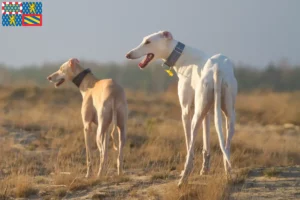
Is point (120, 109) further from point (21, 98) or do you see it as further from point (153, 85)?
point (153, 85)

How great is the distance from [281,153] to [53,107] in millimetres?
16393

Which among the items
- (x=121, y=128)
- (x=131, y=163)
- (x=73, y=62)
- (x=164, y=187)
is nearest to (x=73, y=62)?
(x=73, y=62)

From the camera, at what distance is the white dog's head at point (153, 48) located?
10.3 metres

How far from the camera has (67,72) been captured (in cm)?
1289

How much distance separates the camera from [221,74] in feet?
29.4

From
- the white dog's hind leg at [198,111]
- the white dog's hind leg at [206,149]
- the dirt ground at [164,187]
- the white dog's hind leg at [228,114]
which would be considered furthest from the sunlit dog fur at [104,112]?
the white dog's hind leg at [228,114]

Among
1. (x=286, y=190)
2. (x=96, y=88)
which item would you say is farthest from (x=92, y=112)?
(x=286, y=190)

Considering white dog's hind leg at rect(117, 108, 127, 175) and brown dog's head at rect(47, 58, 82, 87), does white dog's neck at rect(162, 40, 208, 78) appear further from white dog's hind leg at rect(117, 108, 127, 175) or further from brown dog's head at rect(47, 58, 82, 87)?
brown dog's head at rect(47, 58, 82, 87)

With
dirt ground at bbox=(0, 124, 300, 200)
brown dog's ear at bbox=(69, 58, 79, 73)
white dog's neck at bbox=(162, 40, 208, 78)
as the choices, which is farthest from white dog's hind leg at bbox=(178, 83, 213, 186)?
brown dog's ear at bbox=(69, 58, 79, 73)

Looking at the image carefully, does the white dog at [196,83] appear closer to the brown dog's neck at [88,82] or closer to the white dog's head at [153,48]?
the white dog's head at [153,48]

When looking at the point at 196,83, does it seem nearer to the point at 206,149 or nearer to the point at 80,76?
the point at 206,149

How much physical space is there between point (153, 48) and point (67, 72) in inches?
121

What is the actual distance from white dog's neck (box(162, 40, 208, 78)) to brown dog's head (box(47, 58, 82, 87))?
2992 millimetres

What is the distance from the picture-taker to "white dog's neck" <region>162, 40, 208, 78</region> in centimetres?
1006
